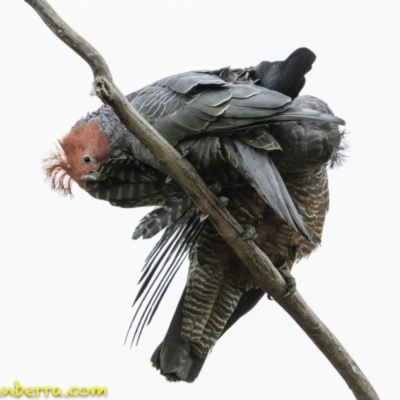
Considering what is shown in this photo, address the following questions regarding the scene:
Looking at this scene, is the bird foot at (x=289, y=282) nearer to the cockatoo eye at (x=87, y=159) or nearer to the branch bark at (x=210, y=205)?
the branch bark at (x=210, y=205)

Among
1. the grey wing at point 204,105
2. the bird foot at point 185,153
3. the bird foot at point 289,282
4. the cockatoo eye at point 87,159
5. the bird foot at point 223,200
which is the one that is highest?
the grey wing at point 204,105

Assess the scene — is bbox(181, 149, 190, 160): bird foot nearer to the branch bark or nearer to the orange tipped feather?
the branch bark

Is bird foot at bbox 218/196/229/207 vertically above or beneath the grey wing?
beneath

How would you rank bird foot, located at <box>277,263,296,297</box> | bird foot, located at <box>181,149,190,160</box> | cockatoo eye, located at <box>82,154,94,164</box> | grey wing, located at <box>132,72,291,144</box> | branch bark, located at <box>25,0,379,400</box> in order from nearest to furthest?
branch bark, located at <box>25,0,379,400</box>, grey wing, located at <box>132,72,291,144</box>, bird foot, located at <box>181,149,190,160</box>, bird foot, located at <box>277,263,296,297</box>, cockatoo eye, located at <box>82,154,94,164</box>

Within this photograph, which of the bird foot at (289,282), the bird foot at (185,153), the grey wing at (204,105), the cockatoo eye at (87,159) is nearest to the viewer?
the grey wing at (204,105)

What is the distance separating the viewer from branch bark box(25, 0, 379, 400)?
411cm

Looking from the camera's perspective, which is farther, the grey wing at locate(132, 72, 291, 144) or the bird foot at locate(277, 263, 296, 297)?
the bird foot at locate(277, 263, 296, 297)

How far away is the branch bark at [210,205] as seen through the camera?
13.5 ft

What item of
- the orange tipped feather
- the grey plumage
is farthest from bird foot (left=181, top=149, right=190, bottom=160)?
Result: the orange tipped feather

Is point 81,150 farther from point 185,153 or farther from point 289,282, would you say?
point 289,282

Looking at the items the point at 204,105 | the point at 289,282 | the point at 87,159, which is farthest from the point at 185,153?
the point at 289,282

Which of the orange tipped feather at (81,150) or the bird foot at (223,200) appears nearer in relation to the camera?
the bird foot at (223,200)

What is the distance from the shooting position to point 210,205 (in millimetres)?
4648

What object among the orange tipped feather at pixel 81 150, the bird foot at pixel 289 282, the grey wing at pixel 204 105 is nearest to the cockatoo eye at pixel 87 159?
the orange tipped feather at pixel 81 150
